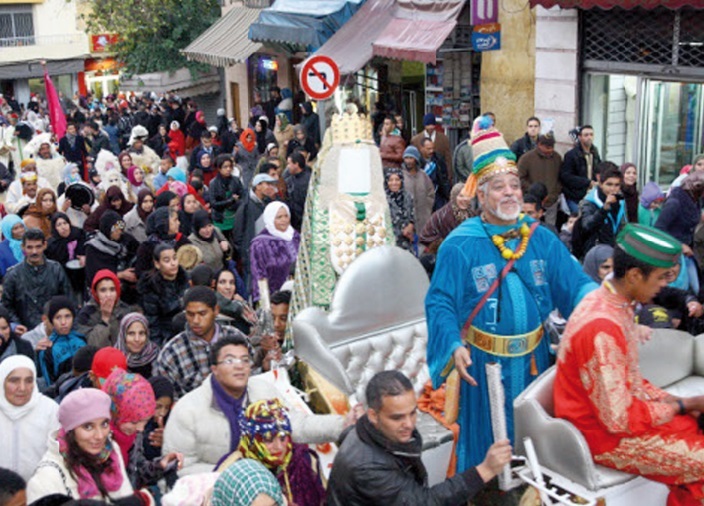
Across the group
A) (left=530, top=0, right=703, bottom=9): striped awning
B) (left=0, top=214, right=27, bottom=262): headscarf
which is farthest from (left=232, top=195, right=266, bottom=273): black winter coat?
(left=530, top=0, right=703, bottom=9): striped awning

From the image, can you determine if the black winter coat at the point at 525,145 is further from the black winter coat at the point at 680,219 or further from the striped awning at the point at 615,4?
the black winter coat at the point at 680,219

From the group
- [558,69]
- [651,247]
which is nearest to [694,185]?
[558,69]

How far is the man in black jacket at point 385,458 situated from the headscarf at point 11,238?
6.40 meters

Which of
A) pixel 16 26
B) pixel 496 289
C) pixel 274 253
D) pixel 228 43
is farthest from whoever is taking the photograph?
pixel 16 26

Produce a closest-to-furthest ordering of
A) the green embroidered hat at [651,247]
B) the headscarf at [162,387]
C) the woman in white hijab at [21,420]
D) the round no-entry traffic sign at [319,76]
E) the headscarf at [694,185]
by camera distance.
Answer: the green embroidered hat at [651,247] < the woman in white hijab at [21,420] < the headscarf at [162,387] < the headscarf at [694,185] < the round no-entry traffic sign at [319,76]

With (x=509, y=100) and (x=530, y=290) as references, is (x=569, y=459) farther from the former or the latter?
(x=509, y=100)

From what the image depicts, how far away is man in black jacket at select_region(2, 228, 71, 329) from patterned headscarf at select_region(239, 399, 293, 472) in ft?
14.9

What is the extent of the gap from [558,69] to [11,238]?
7.55 m

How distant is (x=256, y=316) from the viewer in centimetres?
748

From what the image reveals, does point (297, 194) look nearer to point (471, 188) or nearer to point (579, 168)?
point (579, 168)

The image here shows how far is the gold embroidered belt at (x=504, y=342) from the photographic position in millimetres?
4789

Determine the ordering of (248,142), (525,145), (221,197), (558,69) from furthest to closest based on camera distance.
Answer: (248,142) < (558,69) < (525,145) < (221,197)

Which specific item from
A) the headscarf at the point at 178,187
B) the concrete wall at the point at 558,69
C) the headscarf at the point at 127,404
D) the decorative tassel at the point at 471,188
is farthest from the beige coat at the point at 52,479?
the concrete wall at the point at 558,69

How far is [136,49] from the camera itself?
26.2m
